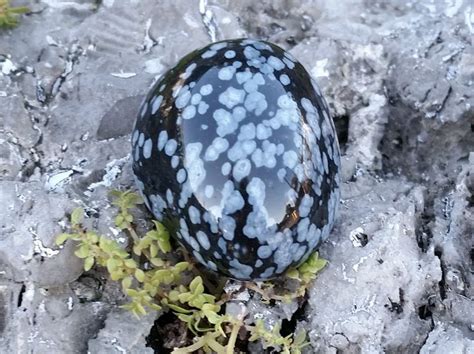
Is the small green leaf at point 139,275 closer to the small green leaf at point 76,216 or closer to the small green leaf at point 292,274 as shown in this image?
the small green leaf at point 76,216

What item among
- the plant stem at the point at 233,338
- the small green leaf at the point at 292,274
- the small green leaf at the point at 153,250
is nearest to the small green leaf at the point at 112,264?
the small green leaf at the point at 153,250

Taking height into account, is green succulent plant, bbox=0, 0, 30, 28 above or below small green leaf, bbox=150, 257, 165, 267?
above

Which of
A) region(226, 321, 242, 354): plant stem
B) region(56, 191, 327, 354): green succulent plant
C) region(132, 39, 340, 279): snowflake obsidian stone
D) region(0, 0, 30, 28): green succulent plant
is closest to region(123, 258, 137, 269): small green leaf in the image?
region(56, 191, 327, 354): green succulent plant

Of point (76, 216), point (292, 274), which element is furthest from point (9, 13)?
point (292, 274)

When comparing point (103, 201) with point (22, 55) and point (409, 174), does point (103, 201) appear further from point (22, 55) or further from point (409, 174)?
point (409, 174)

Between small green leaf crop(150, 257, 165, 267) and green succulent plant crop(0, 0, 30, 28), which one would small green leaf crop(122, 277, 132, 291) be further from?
green succulent plant crop(0, 0, 30, 28)
